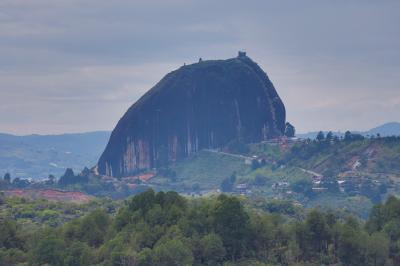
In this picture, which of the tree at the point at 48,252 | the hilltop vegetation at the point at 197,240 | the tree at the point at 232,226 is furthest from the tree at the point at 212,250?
the tree at the point at 48,252

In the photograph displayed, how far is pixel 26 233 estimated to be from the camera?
94688 mm

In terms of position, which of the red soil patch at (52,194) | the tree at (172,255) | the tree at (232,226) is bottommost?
the tree at (172,255)

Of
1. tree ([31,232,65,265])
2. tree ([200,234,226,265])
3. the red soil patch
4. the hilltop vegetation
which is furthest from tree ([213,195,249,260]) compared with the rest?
the red soil patch

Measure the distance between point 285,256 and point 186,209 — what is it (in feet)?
39.4

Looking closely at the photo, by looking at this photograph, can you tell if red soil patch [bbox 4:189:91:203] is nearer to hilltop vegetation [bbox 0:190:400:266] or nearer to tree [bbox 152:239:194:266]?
hilltop vegetation [bbox 0:190:400:266]

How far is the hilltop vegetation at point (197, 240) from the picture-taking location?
84.6 metres

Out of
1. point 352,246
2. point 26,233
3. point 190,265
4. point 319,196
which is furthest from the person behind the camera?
point 319,196

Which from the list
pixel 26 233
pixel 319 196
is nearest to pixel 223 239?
pixel 26 233

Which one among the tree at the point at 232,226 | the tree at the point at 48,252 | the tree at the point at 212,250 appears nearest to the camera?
the tree at the point at 48,252

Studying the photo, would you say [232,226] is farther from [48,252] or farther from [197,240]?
[48,252]

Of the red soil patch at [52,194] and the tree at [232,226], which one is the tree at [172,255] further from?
the red soil patch at [52,194]

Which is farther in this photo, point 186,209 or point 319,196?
point 319,196

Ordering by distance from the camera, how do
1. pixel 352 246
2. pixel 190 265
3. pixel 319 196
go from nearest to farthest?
pixel 190 265 < pixel 352 246 < pixel 319 196

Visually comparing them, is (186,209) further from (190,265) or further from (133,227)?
(190,265)
